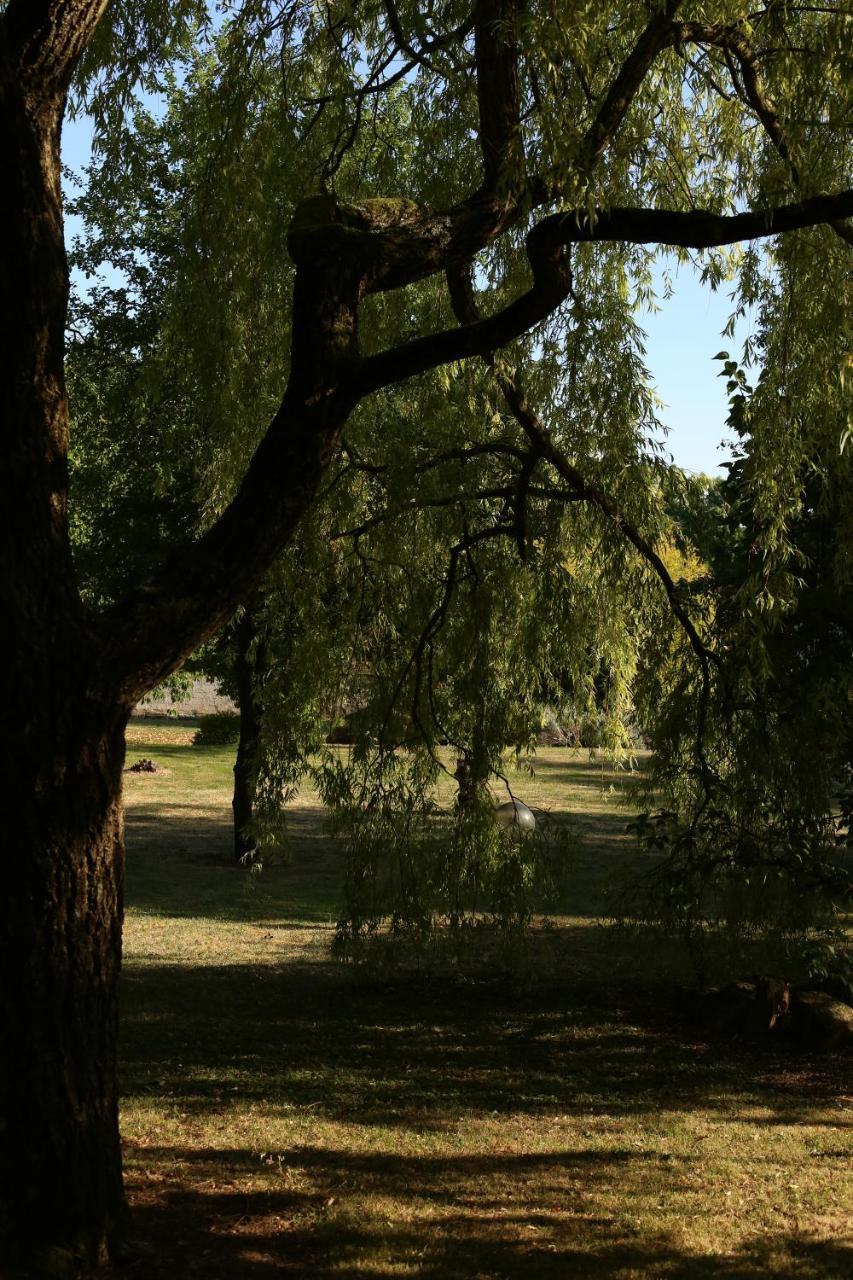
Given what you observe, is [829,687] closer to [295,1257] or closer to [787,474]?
[787,474]

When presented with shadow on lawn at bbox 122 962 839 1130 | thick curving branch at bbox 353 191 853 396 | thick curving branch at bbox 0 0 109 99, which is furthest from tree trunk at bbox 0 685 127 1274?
shadow on lawn at bbox 122 962 839 1130

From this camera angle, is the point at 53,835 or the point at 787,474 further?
the point at 787,474

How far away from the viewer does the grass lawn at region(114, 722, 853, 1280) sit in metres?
5.13

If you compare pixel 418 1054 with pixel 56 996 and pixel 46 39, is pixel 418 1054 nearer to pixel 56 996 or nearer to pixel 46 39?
pixel 56 996

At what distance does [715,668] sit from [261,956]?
5379 millimetres

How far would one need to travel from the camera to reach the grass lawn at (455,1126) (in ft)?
16.8

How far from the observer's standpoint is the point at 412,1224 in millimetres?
5336

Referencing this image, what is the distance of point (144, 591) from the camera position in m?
4.86

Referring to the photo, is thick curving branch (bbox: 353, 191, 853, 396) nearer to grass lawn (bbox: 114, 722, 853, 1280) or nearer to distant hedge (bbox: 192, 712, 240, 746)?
grass lawn (bbox: 114, 722, 853, 1280)

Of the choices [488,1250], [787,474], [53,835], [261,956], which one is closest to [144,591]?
[53,835]

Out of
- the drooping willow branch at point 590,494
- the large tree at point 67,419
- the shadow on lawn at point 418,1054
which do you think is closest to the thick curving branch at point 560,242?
the large tree at point 67,419

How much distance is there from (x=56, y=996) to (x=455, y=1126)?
123 inches

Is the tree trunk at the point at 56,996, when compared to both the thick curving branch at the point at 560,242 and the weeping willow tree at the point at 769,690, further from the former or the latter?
the weeping willow tree at the point at 769,690

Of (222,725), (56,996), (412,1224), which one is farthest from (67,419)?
(222,725)
